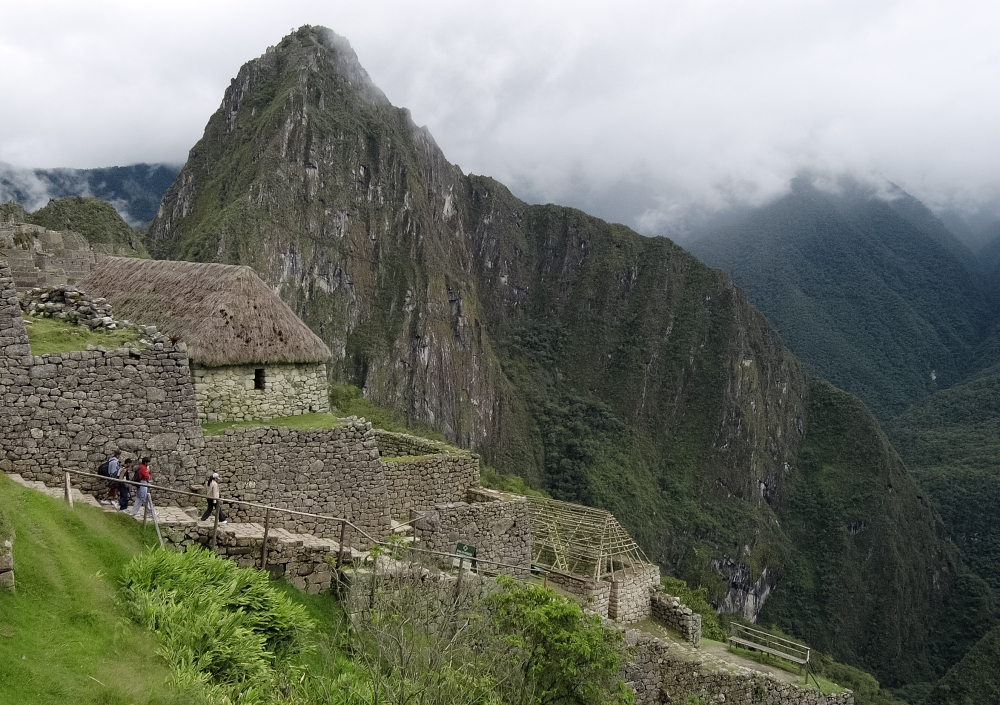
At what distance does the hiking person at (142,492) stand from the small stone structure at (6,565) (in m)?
2.35

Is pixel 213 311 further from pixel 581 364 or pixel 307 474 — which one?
pixel 581 364

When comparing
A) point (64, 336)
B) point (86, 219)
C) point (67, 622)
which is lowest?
point (67, 622)

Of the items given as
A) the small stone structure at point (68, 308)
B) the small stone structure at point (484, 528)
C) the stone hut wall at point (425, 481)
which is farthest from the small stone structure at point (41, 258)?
the small stone structure at point (484, 528)

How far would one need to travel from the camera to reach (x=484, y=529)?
14141mm

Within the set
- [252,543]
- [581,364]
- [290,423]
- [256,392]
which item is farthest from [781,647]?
[581,364]

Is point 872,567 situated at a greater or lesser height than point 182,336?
lesser

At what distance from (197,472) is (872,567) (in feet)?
469

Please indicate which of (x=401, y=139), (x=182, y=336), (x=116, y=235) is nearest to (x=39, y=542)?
(x=182, y=336)

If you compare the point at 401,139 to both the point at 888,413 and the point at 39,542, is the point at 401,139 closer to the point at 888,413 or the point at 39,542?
the point at 39,542

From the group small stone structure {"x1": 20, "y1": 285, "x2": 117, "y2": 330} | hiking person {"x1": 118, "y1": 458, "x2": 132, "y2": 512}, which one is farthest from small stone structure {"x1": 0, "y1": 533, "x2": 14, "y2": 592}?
small stone structure {"x1": 20, "y1": 285, "x2": 117, "y2": 330}

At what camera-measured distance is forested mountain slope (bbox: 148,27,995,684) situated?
362ft

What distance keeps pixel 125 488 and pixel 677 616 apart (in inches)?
520

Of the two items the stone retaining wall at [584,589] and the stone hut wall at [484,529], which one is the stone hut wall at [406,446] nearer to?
the stone hut wall at [484,529]

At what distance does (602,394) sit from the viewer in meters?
165
